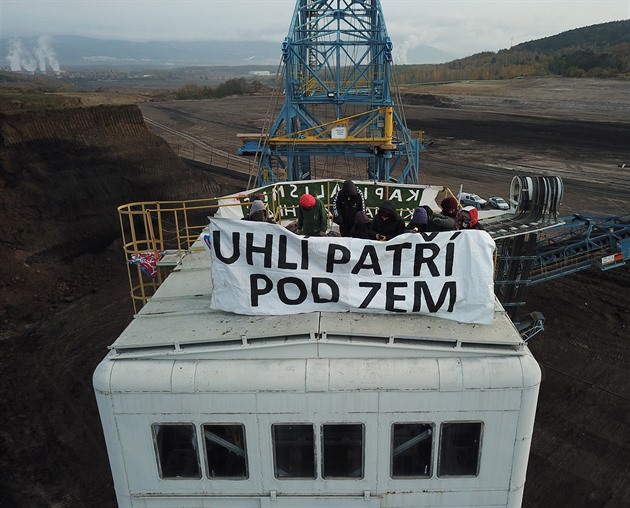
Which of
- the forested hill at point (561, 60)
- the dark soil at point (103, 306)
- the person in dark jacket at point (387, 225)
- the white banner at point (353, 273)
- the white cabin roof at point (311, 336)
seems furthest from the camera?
the forested hill at point (561, 60)

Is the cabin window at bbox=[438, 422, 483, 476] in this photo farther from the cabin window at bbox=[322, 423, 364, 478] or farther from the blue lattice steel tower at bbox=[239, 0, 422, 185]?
the blue lattice steel tower at bbox=[239, 0, 422, 185]

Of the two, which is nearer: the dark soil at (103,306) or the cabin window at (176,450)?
the cabin window at (176,450)

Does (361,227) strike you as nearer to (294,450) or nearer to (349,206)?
(349,206)

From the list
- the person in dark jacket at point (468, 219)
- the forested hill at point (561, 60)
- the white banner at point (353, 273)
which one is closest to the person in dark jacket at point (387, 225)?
the person in dark jacket at point (468, 219)

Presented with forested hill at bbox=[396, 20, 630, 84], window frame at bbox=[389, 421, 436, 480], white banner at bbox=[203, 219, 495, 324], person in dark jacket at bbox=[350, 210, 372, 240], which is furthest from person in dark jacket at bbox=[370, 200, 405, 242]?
forested hill at bbox=[396, 20, 630, 84]

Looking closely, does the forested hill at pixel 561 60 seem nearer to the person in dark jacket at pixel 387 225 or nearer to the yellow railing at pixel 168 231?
the yellow railing at pixel 168 231

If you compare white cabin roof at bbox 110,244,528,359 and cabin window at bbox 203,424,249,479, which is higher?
white cabin roof at bbox 110,244,528,359
